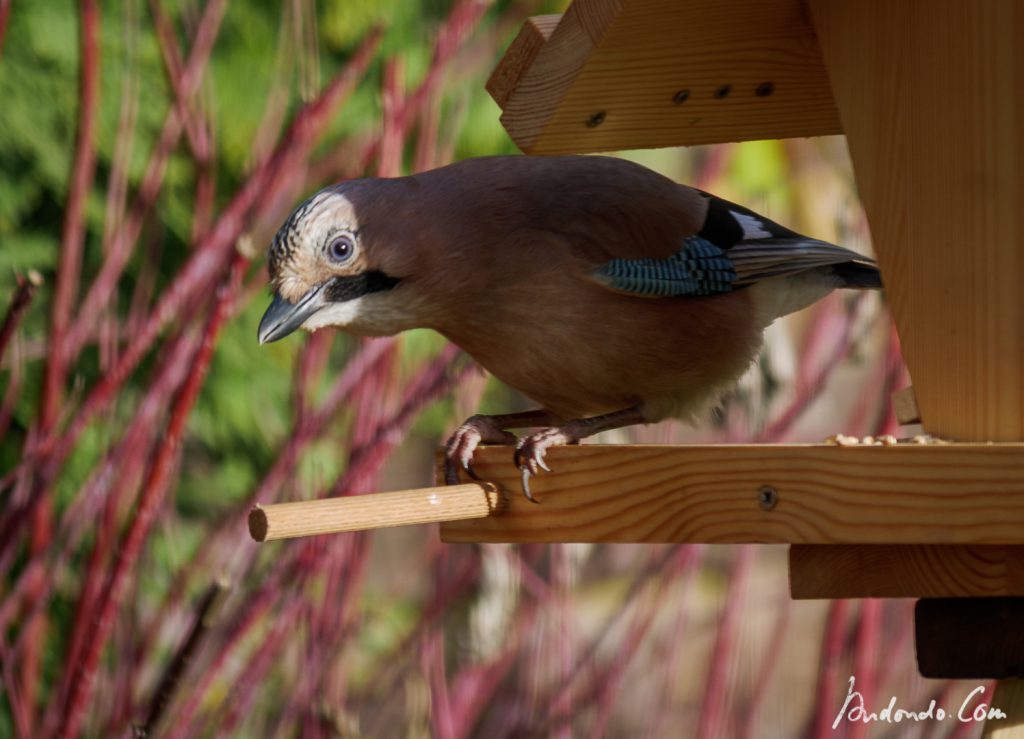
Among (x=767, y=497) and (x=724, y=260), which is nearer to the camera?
(x=767, y=497)

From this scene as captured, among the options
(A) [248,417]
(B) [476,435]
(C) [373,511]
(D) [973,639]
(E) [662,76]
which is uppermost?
(A) [248,417]

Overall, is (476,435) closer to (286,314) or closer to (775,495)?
(286,314)

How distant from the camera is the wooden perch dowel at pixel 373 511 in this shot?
1.96 metres

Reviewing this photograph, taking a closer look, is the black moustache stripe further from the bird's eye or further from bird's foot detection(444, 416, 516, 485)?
bird's foot detection(444, 416, 516, 485)

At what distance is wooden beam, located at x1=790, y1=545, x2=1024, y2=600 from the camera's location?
2.19 metres

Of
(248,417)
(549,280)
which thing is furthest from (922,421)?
(248,417)

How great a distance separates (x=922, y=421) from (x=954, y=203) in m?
0.37

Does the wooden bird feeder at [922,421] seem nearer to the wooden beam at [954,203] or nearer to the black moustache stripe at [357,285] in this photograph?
the wooden beam at [954,203]

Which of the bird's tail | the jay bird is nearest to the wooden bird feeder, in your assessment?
the jay bird

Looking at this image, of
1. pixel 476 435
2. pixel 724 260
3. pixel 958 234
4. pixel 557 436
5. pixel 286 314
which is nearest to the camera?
pixel 958 234

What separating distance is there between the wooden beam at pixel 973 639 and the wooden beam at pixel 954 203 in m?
0.27

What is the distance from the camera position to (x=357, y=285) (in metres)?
2.63

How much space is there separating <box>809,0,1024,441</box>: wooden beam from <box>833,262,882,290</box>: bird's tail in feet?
2.37

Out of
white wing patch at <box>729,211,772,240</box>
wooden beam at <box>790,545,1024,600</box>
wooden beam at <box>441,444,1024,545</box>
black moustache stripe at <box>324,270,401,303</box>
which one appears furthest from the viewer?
white wing patch at <box>729,211,772,240</box>
